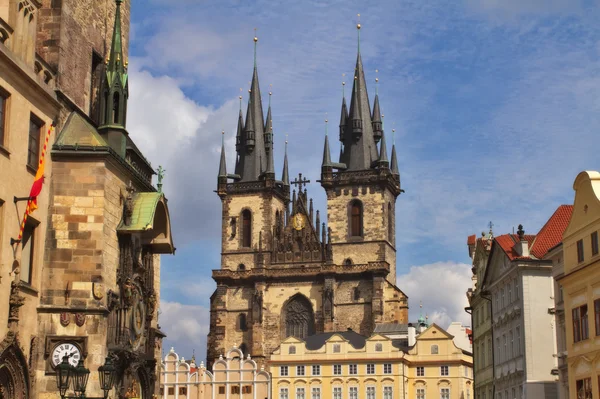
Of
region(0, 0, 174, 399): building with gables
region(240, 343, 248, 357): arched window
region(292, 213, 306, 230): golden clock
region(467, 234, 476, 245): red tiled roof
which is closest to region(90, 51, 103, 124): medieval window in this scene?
region(0, 0, 174, 399): building with gables

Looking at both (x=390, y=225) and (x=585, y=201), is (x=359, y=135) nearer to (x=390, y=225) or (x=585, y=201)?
(x=390, y=225)

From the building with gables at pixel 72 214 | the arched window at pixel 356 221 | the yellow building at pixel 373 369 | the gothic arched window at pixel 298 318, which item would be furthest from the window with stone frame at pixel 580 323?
the arched window at pixel 356 221

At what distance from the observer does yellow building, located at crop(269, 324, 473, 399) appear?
255ft

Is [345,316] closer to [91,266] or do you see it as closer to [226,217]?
[226,217]

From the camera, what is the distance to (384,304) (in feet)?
276

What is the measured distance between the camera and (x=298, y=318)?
8719cm

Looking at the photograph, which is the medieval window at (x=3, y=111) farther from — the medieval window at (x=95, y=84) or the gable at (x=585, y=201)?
the gable at (x=585, y=201)

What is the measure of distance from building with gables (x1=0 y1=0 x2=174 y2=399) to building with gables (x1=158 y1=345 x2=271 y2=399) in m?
58.4

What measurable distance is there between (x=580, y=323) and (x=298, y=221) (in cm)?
6199

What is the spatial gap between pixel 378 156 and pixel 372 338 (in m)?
18.4

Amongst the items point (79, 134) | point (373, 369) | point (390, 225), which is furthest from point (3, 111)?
point (390, 225)

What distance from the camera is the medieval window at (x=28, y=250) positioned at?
20.4 meters

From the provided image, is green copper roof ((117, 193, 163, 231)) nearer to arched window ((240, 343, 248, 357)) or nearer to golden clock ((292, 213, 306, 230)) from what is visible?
arched window ((240, 343, 248, 357))

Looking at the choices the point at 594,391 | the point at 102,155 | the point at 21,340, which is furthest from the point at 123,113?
the point at 594,391
